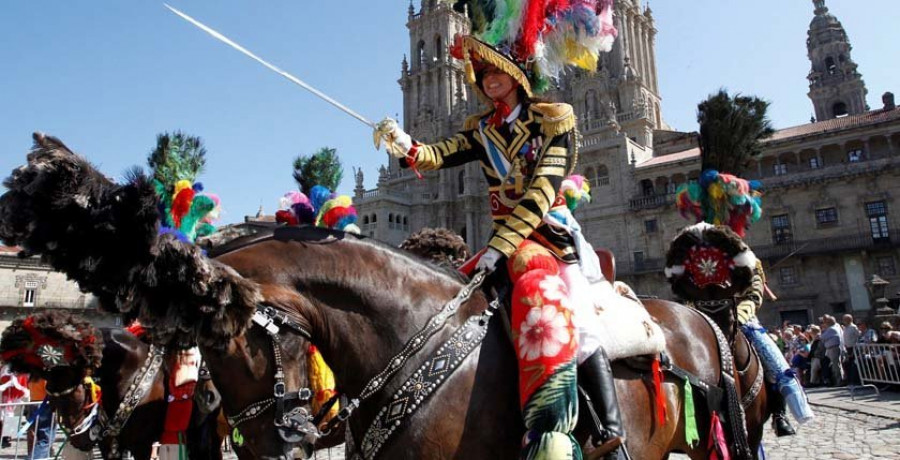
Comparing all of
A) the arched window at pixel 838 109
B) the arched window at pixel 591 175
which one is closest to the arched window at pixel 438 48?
the arched window at pixel 591 175

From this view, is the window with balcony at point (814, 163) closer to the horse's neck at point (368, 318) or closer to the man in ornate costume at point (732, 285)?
the man in ornate costume at point (732, 285)

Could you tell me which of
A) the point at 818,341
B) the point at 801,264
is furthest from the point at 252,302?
the point at 801,264

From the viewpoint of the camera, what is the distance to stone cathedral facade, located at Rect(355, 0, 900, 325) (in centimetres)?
3481

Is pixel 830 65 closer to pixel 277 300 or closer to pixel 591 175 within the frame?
pixel 591 175

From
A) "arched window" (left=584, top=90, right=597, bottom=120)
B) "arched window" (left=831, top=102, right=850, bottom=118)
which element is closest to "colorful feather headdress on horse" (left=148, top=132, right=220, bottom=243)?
"arched window" (left=584, top=90, right=597, bottom=120)

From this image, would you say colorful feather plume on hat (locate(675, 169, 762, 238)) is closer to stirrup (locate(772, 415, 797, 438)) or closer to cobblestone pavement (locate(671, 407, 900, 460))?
stirrup (locate(772, 415, 797, 438))

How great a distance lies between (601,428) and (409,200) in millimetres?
55479

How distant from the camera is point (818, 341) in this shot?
57.3 ft

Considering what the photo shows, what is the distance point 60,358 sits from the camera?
549 cm

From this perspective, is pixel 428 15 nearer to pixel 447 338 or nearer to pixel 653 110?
pixel 653 110

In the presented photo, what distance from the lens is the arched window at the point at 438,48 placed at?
6360cm

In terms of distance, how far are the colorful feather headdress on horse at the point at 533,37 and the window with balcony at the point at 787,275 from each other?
126ft

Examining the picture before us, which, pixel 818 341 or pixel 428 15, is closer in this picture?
pixel 818 341

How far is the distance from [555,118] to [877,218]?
133 feet
